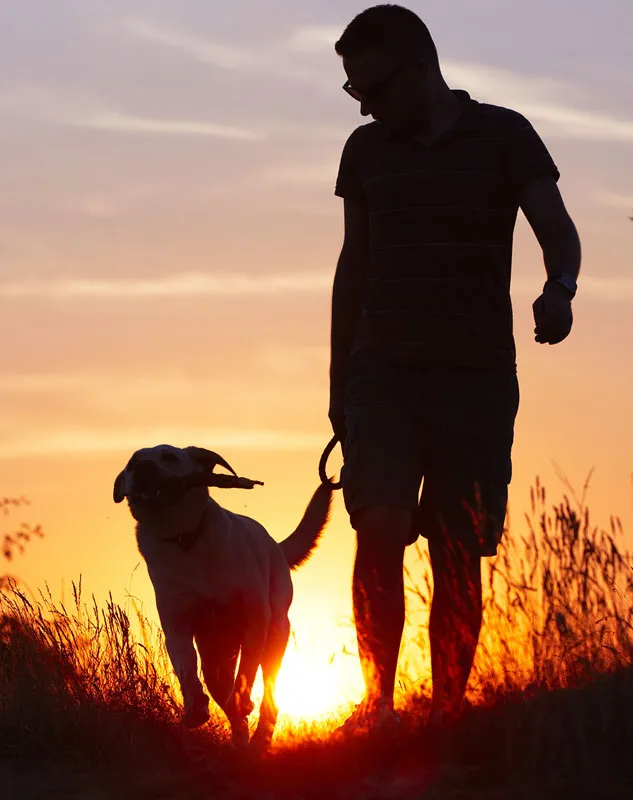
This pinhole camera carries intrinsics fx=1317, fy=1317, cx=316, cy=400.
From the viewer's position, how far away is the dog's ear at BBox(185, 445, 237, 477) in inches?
253

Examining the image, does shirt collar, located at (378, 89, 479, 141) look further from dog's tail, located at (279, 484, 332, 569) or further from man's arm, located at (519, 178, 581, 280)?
dog's tail, located at (279, 484, 332, 569)

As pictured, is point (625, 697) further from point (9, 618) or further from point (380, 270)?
point (9, 618)

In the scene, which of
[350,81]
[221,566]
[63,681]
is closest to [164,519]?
[221,566]

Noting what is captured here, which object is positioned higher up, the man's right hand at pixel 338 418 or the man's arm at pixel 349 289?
the man's arm at pixel 349 289

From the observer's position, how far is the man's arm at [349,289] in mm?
5633

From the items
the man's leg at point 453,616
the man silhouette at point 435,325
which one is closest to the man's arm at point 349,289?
the man silhouette at point 435,325

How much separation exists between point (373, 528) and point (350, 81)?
5.85 feet

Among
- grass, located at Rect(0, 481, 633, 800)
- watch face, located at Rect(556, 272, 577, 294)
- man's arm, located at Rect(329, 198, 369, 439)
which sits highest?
man's arm, located at Rect(329, 198, 369, 439)

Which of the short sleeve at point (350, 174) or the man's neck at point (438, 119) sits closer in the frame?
the man's neck at point (438, 119)

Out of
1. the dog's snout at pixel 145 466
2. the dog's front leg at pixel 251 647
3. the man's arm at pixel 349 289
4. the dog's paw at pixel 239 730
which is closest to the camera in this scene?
the man's arm at pixel 349 289

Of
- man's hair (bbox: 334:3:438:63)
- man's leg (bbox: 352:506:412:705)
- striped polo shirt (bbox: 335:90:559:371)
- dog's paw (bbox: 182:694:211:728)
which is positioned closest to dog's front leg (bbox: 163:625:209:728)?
dog's paw (bbox: 182:694:211:728)

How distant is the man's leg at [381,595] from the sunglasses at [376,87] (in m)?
1.64

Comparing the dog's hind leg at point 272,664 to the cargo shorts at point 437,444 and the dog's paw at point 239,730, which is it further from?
the cargo shorts at point 437,444

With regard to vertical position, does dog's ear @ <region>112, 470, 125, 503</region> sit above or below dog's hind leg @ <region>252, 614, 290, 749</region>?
above
